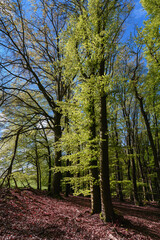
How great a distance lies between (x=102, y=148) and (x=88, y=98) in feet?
8.51

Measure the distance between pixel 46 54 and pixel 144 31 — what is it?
7819mm

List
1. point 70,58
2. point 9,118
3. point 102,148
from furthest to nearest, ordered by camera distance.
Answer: point 9,118, point 70,58, point 102,148

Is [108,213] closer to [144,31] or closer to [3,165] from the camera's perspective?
[144,31]

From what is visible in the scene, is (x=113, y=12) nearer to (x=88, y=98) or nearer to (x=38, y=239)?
(x=88, y=98)

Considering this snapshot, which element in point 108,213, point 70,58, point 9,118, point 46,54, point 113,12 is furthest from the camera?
point 9,118

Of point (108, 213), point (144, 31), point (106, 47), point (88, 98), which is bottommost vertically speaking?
point (108, 213)

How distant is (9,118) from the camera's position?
12.9 m

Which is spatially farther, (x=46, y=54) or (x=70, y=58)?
(x=46, y=54)

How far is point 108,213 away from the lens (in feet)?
16.3

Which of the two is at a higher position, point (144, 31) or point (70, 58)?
point (144, 31)

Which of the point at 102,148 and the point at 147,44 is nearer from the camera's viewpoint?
the point at 102,148

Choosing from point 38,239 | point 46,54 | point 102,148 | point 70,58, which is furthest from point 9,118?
point 38,239

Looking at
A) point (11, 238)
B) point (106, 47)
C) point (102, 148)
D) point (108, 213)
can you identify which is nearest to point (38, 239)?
point (11, 238)

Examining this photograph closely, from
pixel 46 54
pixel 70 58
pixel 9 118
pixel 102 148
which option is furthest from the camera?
pixel 9 118
